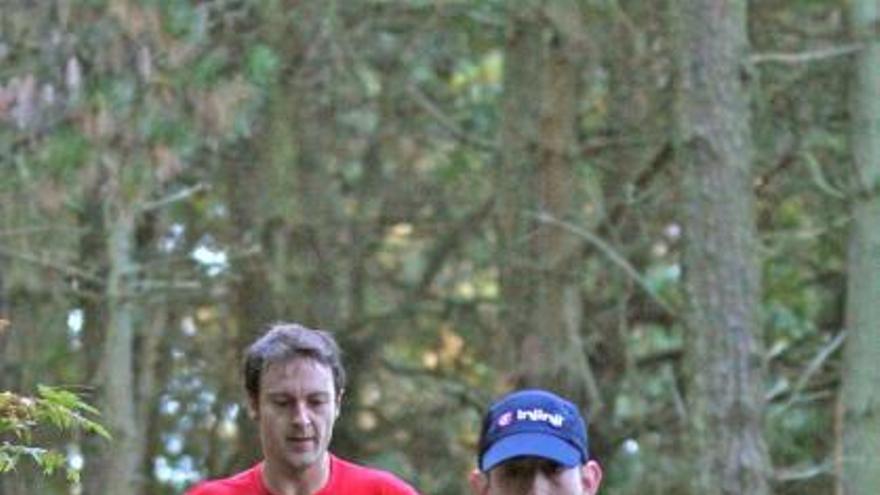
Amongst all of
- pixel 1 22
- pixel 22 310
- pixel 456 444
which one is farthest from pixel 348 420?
pixel 1 22

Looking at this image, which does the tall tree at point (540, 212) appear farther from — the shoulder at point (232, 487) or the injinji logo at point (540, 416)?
the injinji logo at point (540, 416)

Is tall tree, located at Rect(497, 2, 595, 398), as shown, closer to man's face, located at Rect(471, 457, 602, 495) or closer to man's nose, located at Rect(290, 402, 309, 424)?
man's nose, located at Rect(290, 402, 309, 424)

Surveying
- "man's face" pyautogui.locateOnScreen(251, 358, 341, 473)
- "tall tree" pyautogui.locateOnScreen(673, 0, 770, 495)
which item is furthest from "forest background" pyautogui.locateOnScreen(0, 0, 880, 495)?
"man's face" pyautogui.locateOnScreen(251, 358, 341, 473)

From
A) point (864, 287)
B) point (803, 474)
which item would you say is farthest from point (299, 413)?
point (803, 474)

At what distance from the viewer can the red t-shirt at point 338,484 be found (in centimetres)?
584

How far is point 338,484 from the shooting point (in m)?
5.92

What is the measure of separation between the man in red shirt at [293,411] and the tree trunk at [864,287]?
7.03 meters

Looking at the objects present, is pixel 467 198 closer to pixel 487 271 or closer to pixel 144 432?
pixel 487 271

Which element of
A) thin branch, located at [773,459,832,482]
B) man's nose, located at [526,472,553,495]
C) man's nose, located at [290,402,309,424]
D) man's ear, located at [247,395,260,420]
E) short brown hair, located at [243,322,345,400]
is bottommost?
man's nose, located at [526,472,553,495]

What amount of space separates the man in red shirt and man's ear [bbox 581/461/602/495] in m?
0.87

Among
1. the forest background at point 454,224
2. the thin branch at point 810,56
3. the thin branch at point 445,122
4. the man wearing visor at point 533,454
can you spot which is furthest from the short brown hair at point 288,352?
the thin branch at point 445,122

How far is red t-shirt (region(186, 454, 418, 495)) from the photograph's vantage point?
5.84 meters

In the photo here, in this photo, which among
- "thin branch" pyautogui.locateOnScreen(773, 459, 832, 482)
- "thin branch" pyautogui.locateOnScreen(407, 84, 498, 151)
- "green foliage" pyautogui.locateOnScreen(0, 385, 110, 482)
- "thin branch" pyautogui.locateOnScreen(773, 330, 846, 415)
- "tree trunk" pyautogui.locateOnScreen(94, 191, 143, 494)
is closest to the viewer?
"green foliage" pyautogui.locateOnScreen(0, 385, 110, 482)

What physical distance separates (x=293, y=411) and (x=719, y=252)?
687 centimetres
